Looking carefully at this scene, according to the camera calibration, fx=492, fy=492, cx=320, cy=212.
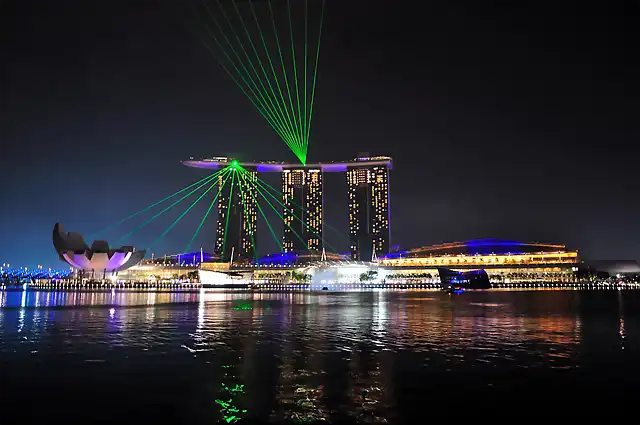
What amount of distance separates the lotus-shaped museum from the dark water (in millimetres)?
95897

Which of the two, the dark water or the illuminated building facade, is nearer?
the dark water

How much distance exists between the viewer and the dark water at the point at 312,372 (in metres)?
8.73

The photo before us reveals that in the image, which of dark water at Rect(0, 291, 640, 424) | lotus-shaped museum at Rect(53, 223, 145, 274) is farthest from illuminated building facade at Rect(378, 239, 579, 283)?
dark water at Rect(0, 291, 640, 424)

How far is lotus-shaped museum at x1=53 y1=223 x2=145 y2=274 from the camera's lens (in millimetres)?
108750

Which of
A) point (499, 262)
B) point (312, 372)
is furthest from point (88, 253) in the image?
point (499, 262)

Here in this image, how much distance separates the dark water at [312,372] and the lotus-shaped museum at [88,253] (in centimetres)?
9590

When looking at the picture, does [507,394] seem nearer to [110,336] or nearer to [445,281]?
[110,336]

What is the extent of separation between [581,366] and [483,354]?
102 inches

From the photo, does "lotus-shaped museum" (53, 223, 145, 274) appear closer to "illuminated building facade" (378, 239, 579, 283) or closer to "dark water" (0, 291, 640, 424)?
"illuminated building facade" (378, 239, 579, 283)

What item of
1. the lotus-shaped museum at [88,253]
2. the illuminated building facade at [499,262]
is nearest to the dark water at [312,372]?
the lotus-shaped museum at [88,253]

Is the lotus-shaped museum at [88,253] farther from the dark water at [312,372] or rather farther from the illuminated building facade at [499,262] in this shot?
the dark water at [312,372]

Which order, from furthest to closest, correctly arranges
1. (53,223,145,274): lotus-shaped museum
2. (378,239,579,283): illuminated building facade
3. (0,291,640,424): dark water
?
(378,239,579,283): illuminated building facade < (53,223,145,274): lotus-shaped museum < (0,291,640,424): dark water

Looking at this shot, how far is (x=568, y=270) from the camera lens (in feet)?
499

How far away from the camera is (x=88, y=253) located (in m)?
110
